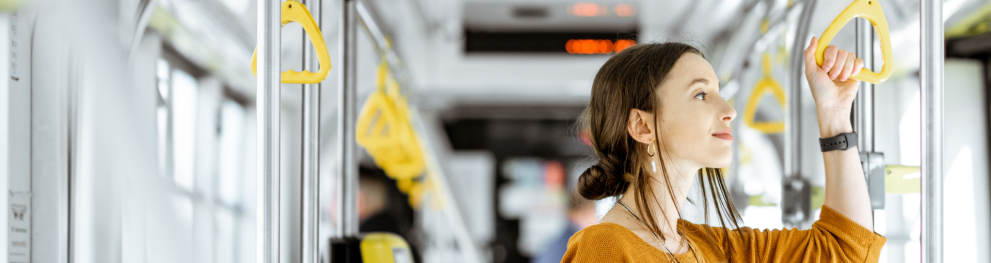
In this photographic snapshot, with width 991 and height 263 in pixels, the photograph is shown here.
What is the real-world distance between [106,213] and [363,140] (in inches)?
31.8

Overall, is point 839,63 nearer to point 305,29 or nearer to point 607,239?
point 607,239

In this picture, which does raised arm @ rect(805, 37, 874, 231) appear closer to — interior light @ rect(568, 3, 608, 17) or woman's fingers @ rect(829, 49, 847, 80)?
woman's fingers @ rect(829, 49, 847, 80)

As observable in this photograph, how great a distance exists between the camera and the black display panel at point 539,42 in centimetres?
319

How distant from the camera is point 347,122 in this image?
1410 millimetres

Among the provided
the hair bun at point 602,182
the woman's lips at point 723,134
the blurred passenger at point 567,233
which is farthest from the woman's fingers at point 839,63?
the blurred passenger at point 567,233

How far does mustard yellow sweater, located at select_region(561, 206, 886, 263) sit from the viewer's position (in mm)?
957

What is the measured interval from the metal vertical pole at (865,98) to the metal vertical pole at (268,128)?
1014mm

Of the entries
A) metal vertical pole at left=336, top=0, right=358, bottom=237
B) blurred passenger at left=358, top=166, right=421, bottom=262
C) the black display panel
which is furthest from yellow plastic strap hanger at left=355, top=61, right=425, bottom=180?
blurred passenger at left=358, top=166, right=421, bottom=262

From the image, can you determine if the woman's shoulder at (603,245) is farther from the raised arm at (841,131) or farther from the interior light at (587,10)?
the interior light at (587,10)

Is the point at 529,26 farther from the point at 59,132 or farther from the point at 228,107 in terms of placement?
the point at 59,132

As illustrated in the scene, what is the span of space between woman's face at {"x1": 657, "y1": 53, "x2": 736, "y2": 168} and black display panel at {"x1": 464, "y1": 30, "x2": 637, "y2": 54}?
2174mm

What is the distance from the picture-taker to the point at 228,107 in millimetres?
2168

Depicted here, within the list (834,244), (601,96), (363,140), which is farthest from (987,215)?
(363,140)

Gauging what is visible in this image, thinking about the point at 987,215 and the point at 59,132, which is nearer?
the point at 59,132
